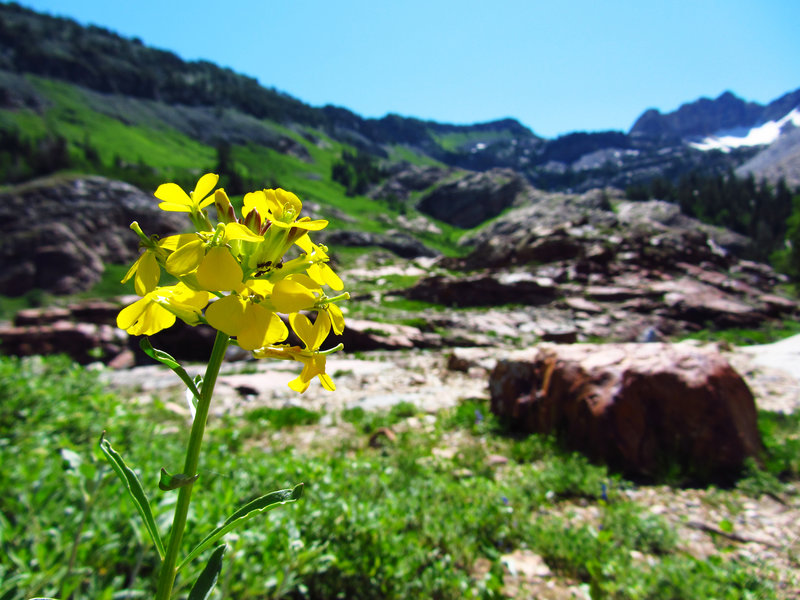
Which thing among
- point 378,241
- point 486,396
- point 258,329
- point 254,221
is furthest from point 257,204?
point 378,241

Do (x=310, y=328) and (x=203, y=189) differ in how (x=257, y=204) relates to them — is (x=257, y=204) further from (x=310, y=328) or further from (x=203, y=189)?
(x=310, y=328)

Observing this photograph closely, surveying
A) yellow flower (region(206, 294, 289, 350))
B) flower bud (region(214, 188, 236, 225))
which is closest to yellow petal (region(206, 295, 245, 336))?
yellow flower (region(206, 294, 289, 350))

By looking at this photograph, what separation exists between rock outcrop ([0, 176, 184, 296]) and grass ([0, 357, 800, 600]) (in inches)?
1654

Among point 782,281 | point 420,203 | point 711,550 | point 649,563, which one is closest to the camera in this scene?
point 649,563

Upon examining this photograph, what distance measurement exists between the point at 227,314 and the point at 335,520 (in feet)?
8.39

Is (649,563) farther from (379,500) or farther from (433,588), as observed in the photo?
(379,500)

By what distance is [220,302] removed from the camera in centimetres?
84

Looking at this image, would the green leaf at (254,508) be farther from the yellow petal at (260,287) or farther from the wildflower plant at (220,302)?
the yellow petal at (260,287)

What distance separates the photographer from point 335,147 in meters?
157

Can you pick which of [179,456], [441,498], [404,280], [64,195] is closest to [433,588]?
[441,498]

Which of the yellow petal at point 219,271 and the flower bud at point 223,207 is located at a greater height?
the flower bud at point 223,207

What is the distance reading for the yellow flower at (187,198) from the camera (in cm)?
108

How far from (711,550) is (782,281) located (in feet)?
156

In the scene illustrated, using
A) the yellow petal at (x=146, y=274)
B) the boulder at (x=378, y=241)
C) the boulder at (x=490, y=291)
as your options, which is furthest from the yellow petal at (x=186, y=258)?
the boulder at (x=378, y=241)
